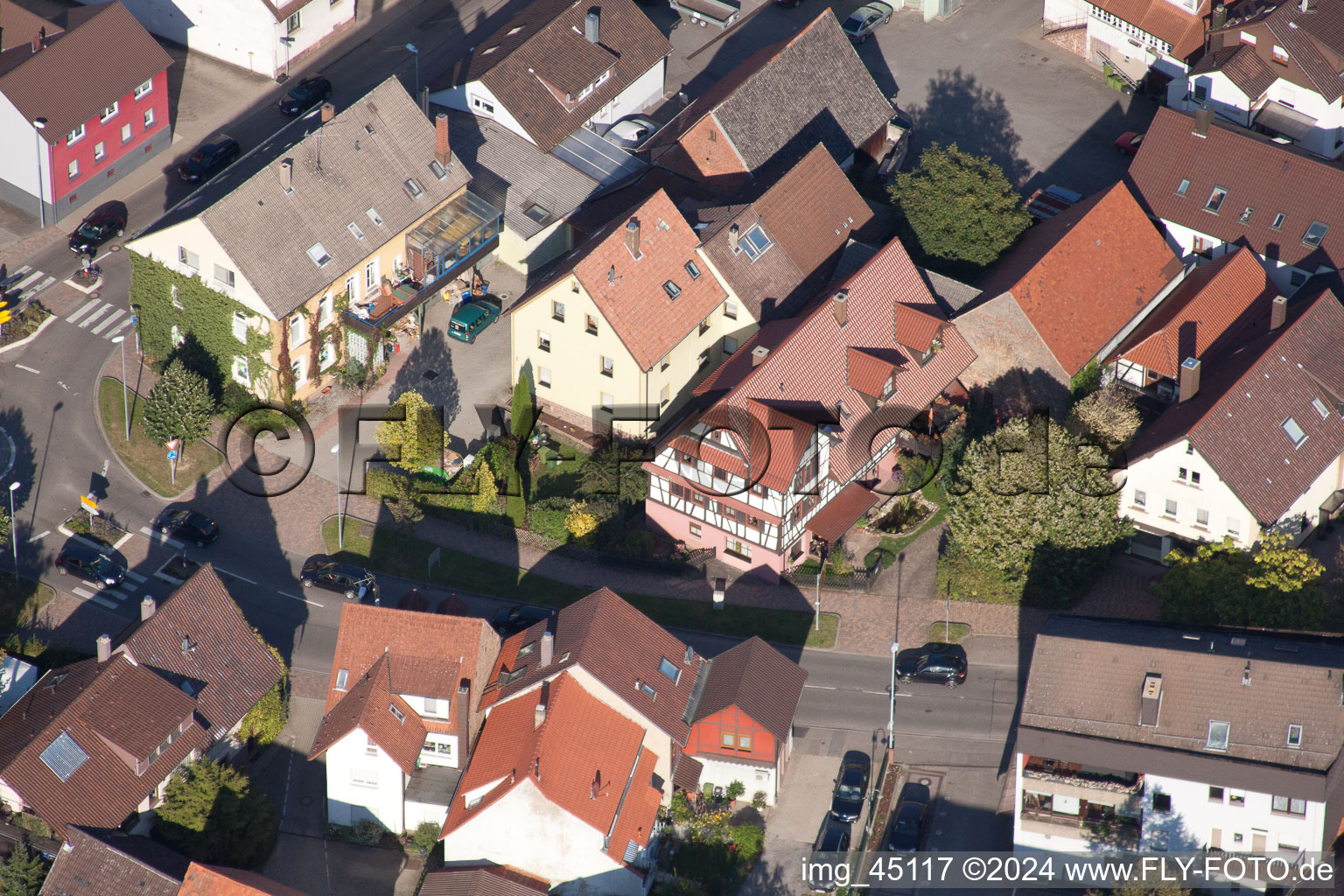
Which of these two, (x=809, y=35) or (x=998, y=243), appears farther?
(x=809, y=35)

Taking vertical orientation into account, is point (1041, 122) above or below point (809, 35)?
below

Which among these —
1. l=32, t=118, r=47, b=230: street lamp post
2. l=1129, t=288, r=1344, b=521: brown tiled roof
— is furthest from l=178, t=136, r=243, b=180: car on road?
l=1129, t=288, r=1344, b=521: brown tiled roof

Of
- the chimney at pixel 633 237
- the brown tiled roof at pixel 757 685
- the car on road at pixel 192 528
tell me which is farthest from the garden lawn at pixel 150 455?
the brown tiled roof at pixel 757 685

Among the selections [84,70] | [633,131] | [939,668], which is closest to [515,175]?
[633,131]

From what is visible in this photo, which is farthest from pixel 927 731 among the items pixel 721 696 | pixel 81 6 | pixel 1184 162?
pixel 81 6

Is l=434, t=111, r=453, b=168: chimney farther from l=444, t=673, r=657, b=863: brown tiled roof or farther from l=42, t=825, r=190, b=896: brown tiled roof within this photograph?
l=42, t=825, r=190, b=896: brown tiled roof

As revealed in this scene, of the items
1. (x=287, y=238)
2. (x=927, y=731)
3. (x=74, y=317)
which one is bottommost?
(x=927, y=731)

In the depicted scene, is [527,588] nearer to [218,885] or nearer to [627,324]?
[627,324]

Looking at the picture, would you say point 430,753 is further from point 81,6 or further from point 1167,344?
point 81,6

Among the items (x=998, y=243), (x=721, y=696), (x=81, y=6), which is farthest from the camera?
(x=81, y=6)
